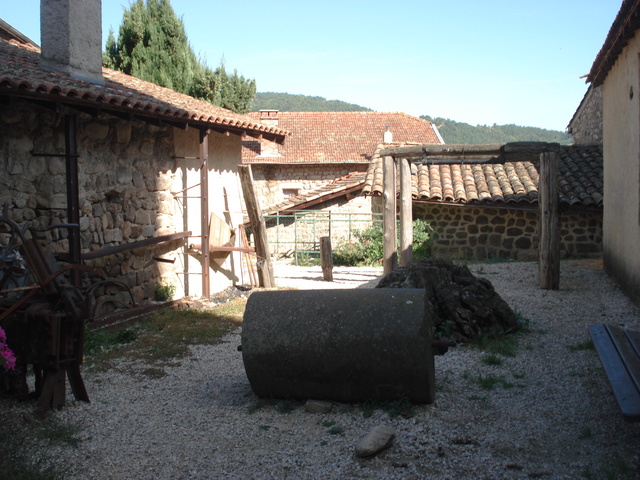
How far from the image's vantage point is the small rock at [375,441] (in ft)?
12.1

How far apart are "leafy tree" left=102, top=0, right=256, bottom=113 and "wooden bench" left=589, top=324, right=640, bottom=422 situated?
19.0 meters

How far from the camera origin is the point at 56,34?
8.52 meters

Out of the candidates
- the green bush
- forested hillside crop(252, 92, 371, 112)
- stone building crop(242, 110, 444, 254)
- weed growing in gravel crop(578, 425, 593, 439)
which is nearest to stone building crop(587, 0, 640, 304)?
weed growing in gravel crop(578, 425, 593, 439)

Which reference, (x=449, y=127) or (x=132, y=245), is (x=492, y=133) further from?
(x=132, y=245)

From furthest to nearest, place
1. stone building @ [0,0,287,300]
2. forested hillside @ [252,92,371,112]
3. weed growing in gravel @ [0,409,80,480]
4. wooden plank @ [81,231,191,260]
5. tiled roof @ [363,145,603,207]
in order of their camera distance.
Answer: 1. forested hillside @ [252,92,371,112]
2. tiled roof @ [363,145,603,207]
3. wooden plank @ [81,231,191,260]
4. stone building @ [0,0,287,300]
5. weed growing in gravel @ [0,409,80,480]

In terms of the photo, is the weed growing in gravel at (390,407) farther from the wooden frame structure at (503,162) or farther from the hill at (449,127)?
the hill at (449,127)

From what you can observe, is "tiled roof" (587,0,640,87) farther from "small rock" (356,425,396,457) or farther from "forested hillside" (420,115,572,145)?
"forested hillside" (420,115,572,145)

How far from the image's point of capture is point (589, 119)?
62.5ft

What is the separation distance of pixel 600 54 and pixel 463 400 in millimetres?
7813

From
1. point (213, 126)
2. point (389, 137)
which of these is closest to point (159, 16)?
point (389, 137)

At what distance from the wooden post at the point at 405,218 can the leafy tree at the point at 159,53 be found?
12.6 metres

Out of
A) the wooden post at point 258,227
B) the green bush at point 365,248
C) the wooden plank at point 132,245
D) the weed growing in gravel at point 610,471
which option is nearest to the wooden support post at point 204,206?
the wooden plank at point 132,245

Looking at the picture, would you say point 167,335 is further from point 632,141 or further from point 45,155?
point 632,141

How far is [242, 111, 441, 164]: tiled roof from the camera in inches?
1005
